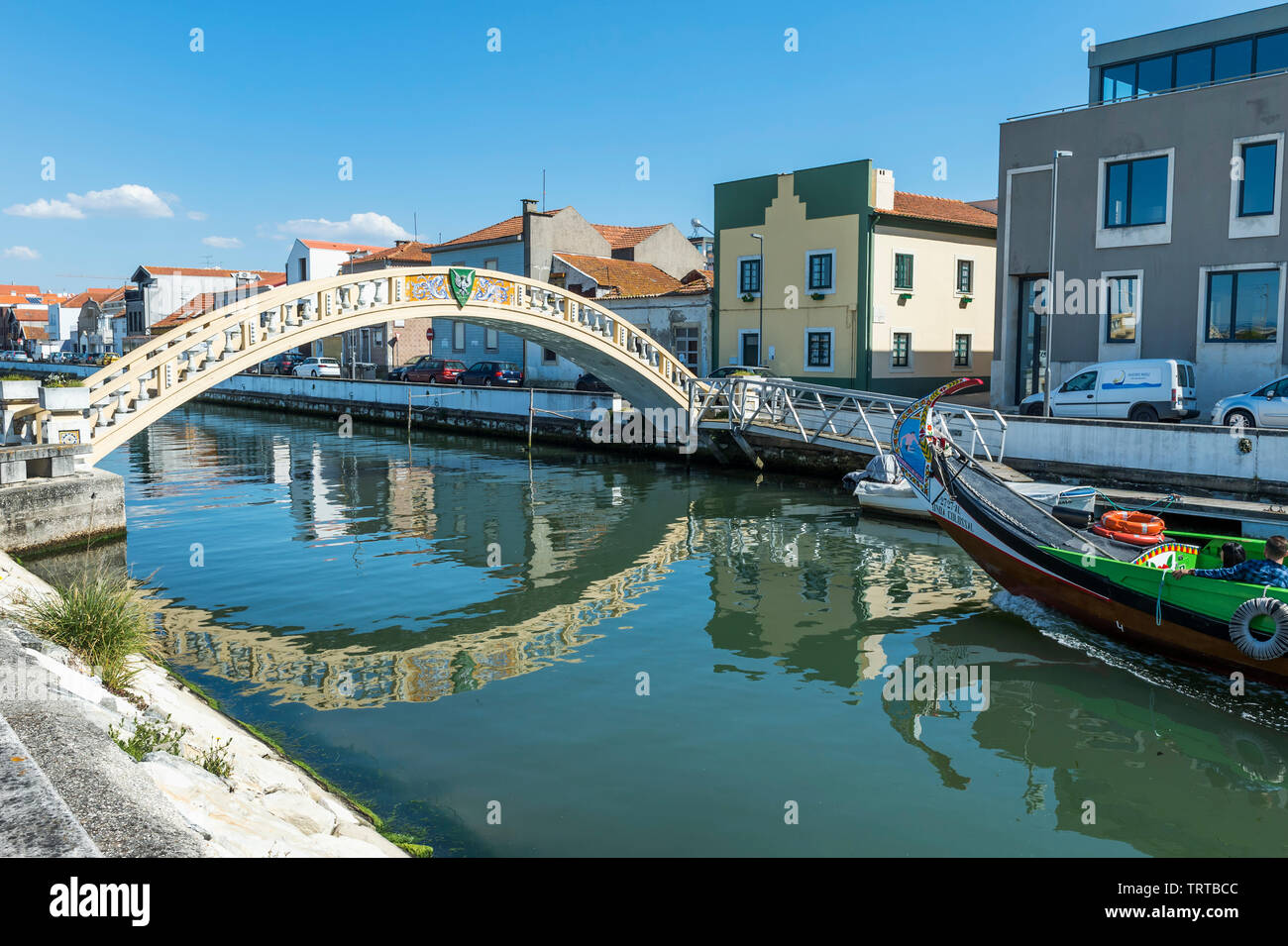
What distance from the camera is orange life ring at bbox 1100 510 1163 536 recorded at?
1317 centimetres

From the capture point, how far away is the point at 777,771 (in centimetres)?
870

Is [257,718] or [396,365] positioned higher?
[396,365]

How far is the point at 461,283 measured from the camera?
A: 74.7 ft

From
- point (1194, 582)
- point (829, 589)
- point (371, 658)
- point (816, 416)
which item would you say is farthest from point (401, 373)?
point (1194, 582)

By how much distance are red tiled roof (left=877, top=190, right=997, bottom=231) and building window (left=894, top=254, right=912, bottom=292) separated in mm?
1446

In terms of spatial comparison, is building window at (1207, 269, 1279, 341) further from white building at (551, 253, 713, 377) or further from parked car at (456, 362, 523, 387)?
parked car at (456, 362, 523, 387)

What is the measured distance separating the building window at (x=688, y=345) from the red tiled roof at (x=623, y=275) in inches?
183

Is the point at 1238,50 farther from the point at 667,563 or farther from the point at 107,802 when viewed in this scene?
the point at 107,802

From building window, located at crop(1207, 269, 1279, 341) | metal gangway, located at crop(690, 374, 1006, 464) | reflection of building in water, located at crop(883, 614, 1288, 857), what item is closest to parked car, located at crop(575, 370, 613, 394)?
metal gangway, located at crop(690, 374, 1006, 464)

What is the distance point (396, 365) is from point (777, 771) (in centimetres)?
5488

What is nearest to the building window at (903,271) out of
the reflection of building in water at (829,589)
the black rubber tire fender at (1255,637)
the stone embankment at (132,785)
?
the reflection of building in water at (829,589)

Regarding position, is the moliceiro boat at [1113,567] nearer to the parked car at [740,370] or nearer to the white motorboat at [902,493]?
the white motorboat at [902,493]
